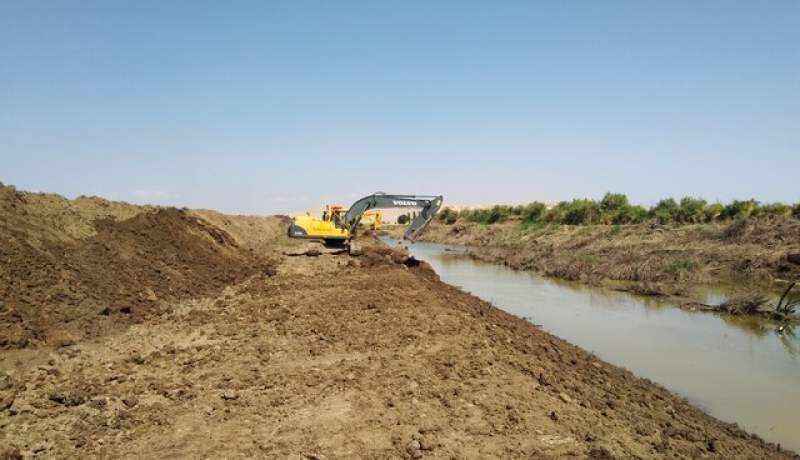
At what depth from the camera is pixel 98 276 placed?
31.4 feet

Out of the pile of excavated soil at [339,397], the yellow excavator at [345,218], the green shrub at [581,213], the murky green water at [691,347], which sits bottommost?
the murky green water at [691,347]

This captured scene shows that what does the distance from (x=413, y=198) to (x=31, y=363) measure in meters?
13.8

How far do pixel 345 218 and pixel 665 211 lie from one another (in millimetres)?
20636

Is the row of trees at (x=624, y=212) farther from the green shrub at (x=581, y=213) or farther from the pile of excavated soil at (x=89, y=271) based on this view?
the pile of excavated soil at (x=89, y=271)

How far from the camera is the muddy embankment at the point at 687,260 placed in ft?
54.3

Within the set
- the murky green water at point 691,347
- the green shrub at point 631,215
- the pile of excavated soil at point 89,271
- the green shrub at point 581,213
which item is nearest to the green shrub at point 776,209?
the green shrub at point 631,215

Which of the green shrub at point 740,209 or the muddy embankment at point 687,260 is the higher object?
the green shrub at point 740,209

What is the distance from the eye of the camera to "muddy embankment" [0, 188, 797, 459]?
4.62m

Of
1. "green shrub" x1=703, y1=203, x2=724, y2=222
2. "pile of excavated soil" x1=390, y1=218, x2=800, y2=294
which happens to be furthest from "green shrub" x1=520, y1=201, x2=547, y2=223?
"green shrub" x1=703, y1=203, x2=724, y2=222

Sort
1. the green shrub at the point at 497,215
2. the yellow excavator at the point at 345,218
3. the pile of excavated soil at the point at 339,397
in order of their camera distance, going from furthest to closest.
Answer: the green shrub at the point at 497,215, the yellow excavator at the point at 345,218, the pile of excavated soil at the point at 339,397

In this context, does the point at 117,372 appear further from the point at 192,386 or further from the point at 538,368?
the point at 538,368

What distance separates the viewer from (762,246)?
20.8 meters

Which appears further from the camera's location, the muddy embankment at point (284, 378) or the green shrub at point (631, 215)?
the green shrub at point (631, 215)

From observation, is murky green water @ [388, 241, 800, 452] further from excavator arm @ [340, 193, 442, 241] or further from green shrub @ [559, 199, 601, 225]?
green shrub @ [559, 199, 601, 225]
